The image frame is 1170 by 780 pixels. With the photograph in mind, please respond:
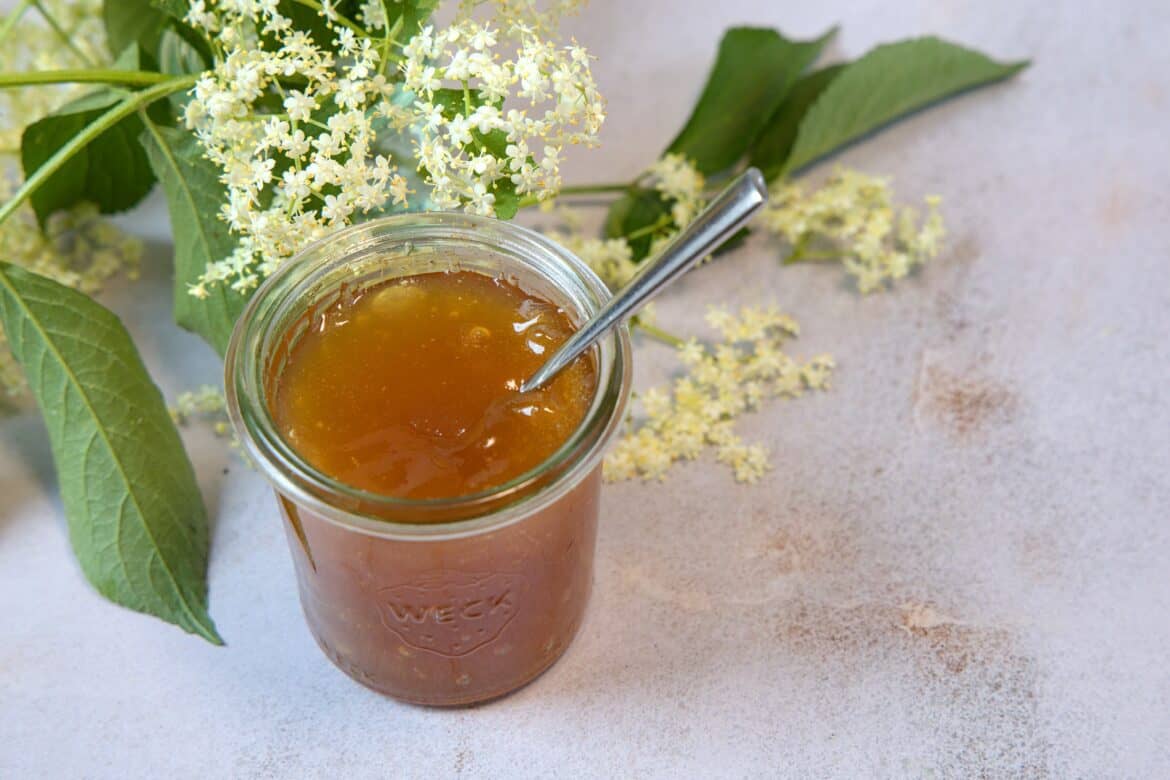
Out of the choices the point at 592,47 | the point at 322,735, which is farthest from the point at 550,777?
the point at 592,47

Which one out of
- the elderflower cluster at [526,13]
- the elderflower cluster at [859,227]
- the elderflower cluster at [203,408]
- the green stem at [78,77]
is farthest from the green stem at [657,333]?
the green stem at [78,77]

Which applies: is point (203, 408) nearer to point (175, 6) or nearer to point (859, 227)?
point (175, 6)

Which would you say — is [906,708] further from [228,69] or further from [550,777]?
[228,69]

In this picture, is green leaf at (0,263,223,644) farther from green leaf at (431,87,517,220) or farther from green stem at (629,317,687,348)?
green stem at (629,317,687,348)

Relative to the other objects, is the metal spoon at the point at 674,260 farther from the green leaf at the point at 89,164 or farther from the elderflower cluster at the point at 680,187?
the green leaf at the point at 89,164

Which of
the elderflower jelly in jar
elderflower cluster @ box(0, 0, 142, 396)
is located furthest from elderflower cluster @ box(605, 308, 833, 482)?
elderflower cluster @ box(0, 0, 142, 396)

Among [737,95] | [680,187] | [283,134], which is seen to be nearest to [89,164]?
[283,134]
